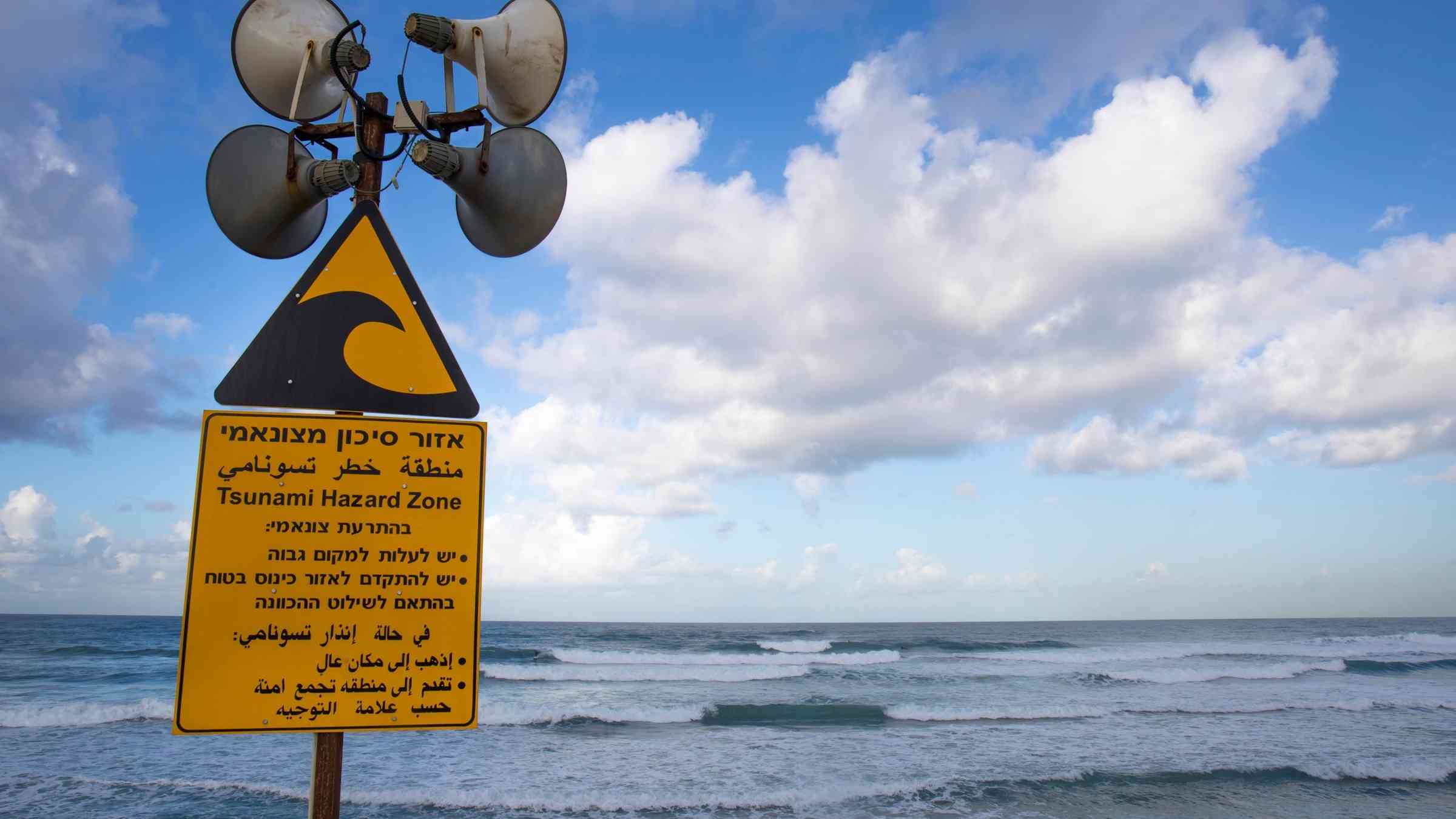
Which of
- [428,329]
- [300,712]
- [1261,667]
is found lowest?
[1261,667]

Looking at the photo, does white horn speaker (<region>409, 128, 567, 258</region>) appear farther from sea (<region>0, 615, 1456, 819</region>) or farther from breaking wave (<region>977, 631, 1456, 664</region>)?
breaking wave (<region>977, 631, 1456, 664</region>)

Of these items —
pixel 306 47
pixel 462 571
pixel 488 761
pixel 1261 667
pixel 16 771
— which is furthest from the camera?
pixel 1261 667

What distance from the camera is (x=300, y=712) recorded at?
1.88 m

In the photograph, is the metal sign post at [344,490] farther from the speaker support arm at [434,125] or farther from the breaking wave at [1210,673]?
the breaking wave at [1210,673]

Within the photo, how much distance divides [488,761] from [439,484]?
12.2 meters

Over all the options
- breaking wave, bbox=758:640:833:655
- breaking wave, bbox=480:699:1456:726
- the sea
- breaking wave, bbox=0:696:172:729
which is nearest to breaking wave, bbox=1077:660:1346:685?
the sea

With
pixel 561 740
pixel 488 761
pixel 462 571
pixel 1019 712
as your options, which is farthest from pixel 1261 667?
pixel 462 571

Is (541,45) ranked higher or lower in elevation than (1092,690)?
higher

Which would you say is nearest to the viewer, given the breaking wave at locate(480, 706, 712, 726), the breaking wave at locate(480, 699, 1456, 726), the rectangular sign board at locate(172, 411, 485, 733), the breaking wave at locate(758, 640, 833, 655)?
the rectangular sign board at locate(172, 411, 485, 733)

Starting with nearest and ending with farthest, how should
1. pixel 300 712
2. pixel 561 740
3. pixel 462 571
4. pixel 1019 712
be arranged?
pixel 300 712 < pixel 462 571 < pixel 561 740 < pixel 1019 712

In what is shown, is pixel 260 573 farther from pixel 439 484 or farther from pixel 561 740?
pixel 561 740

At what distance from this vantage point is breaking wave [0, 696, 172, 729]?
15211 mm

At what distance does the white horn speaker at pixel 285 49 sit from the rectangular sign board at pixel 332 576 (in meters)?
1.25

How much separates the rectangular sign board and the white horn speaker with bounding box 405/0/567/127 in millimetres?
1218
